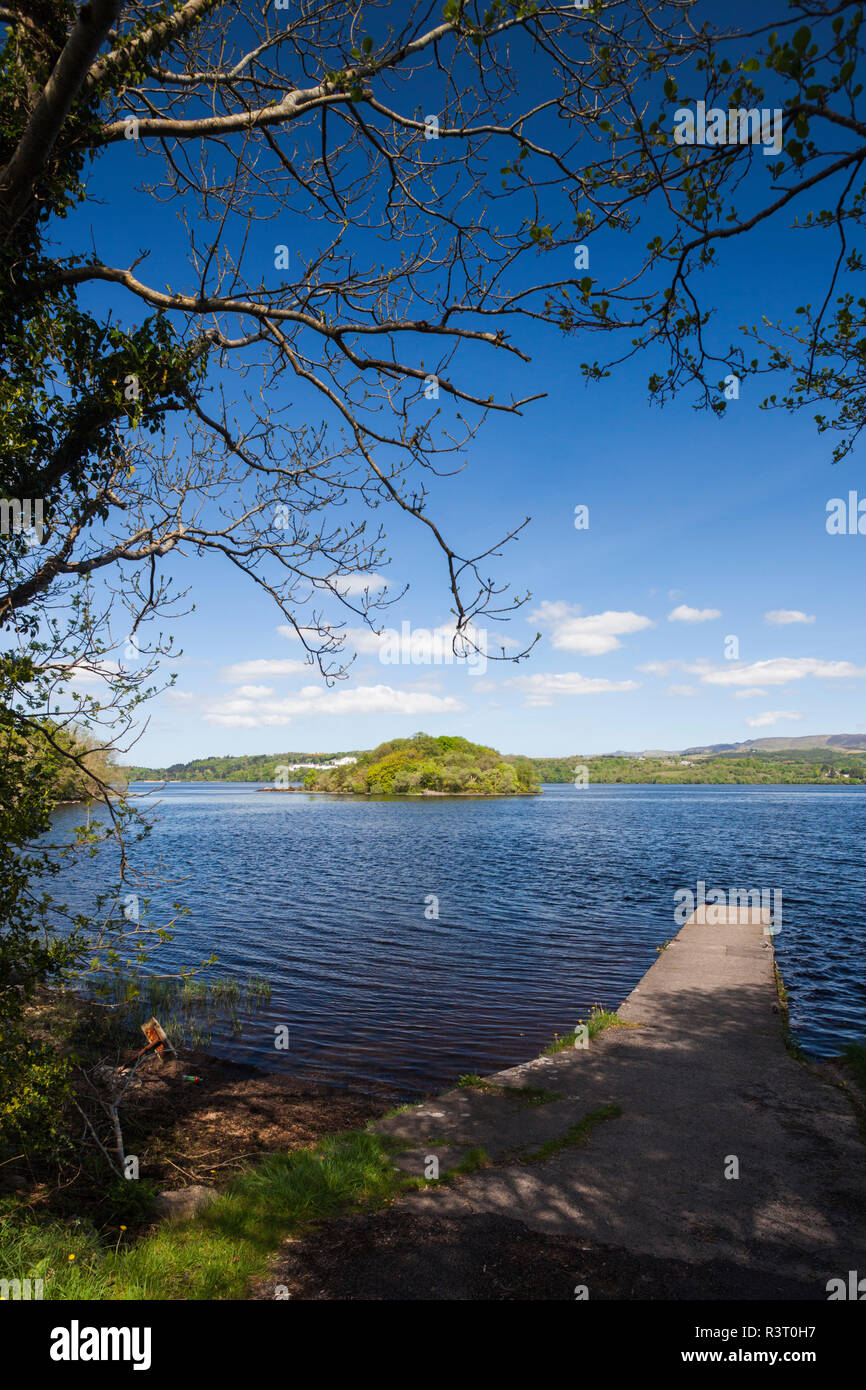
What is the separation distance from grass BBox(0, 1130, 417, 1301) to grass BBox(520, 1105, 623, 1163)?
620mm

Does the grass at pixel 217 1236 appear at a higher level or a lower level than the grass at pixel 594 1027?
higher

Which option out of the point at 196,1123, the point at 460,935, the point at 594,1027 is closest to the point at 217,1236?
the point at 196,1123

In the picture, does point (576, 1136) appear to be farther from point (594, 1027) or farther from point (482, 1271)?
point (594, 1027)

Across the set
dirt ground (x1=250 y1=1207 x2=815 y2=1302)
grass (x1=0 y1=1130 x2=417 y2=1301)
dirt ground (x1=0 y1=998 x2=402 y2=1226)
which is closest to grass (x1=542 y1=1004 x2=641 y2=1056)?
dirt ground (x1=0 y1=998 x2=402 y2=1226)

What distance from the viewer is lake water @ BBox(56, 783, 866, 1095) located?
13.5 metres

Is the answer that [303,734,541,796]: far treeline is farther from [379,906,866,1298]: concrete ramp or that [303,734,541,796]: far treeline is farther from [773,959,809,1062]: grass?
[379,906,866,1298]: concrete ramp

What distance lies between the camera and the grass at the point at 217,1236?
480 centimetres

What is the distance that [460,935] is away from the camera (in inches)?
885

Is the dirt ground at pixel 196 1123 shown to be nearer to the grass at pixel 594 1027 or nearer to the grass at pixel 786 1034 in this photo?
the grass at pixel 594 1027

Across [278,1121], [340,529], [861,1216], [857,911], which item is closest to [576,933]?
[857,911]

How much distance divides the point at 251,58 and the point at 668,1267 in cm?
1030

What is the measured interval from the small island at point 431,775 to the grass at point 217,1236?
140m

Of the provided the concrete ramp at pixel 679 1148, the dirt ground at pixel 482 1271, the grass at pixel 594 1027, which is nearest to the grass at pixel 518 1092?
the concrete ramp at pixel 679 1148

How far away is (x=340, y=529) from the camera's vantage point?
7.23m
